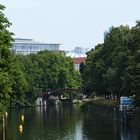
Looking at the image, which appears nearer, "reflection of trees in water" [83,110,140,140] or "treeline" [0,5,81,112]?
"reflection of trees in water" [83,110,140,140]

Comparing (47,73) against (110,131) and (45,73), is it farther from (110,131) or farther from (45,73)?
(110,131)

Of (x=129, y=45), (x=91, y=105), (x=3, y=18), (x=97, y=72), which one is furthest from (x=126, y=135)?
(x=91, y=105)

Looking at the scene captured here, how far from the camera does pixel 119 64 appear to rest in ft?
249

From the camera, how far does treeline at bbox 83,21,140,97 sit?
6656 centimetres

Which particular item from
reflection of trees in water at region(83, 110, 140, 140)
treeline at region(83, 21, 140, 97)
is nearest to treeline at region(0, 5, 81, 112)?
treeline at region(83, 21, 140, 97)

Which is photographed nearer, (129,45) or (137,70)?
(137,70)

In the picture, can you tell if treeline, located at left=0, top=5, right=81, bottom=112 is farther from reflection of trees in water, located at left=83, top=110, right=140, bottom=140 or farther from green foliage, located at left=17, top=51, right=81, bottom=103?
reflection of trees in water, located at left=83, top=110, right=140, bottom=140

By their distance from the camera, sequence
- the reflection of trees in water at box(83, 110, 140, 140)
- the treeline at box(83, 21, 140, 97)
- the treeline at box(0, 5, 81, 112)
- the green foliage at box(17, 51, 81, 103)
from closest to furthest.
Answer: the reflection of trees in water at box(83, 110, 140, 140) < the treeline at box(83, 21, 140, 97) < the treeline at box(0, 5, 81, 112) < the green foliage at box(17, 51, 81, 103)

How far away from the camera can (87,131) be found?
222ft

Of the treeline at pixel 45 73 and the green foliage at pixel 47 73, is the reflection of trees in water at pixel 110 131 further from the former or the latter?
the green foliage at pixel 47 73

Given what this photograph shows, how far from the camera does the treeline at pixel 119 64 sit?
6656cm

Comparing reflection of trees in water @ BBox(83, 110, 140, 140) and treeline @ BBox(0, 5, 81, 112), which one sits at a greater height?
treeline @ BBox(0, 5, 81, 112)

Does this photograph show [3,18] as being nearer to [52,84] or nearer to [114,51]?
[114,51]

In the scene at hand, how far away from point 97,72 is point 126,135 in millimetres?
41411
